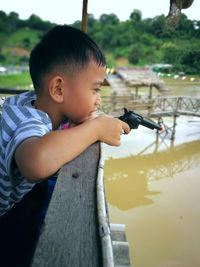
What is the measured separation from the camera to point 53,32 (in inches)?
45.8

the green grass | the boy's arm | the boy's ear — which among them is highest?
the boy's ear

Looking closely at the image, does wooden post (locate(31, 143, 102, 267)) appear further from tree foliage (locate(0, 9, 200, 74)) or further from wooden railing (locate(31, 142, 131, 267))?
tree foliage (locate(0, 9, 200, 74))

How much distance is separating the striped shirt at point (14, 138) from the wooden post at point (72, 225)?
0.46 feet

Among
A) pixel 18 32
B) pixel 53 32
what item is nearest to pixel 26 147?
pixel 53 32

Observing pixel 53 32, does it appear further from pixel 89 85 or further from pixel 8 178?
pixel 8 178

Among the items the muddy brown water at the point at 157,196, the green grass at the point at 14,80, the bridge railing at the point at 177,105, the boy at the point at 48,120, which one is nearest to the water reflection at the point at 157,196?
the muddy brown water at the point at 157,196

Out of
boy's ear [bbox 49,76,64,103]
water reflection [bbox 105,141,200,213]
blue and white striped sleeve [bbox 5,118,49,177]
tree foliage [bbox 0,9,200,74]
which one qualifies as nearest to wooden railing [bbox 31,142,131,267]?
blue and white striped sleeve [bbox 5,118,49,177]

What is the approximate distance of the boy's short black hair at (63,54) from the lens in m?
1.07

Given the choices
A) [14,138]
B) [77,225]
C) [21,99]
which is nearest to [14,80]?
[21,99]

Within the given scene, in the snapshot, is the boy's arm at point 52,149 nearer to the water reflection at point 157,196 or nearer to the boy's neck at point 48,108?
the boy's neck at point 48,108

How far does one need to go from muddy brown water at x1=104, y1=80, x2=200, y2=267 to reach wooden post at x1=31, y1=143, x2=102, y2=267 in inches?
227

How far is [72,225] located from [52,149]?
231 millimetres

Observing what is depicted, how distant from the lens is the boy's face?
3.48 feet

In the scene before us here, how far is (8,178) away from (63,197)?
30cm
